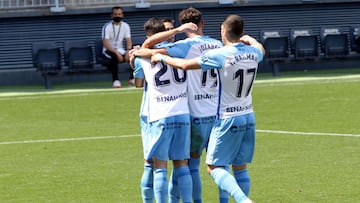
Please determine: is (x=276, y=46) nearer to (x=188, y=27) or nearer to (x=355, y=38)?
(x=355, y=38)

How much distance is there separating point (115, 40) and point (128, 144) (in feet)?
36.8

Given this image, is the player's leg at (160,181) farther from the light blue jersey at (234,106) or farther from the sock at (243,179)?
the sock at (243,179)

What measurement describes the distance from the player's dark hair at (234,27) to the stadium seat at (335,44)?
2121 cm

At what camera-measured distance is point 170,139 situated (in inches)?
427

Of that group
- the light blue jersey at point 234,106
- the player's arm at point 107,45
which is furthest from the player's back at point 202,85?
the player's arm at point 107,45

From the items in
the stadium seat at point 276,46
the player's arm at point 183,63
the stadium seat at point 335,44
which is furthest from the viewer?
the stadium seat at point 335,44

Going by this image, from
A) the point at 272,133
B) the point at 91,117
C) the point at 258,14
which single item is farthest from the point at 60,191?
the point at 258,14

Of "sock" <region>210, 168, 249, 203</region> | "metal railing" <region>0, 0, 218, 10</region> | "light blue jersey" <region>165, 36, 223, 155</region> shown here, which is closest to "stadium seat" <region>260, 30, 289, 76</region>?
"metal railing" <region>0, 0, 218, 10</region>

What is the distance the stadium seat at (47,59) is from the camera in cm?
2903

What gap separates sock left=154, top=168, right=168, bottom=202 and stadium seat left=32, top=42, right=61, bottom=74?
729 inches

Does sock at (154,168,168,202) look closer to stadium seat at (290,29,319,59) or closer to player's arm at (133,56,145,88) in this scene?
player's arm at (133,56,145,88)

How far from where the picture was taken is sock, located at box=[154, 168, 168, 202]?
10.8 meters

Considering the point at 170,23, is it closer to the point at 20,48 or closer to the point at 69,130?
the point at 69,130

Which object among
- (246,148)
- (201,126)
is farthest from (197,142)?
(246,148)
